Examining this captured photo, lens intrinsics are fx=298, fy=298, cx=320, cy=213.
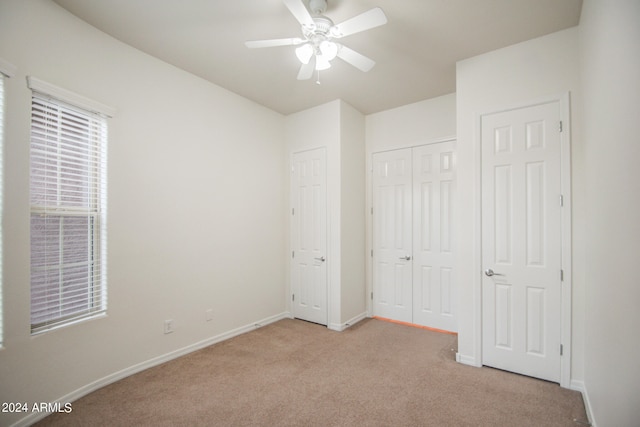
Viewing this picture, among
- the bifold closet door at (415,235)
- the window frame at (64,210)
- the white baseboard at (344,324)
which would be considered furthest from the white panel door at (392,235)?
the window frame at (64,210)

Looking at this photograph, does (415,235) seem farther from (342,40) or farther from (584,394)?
(342,40)

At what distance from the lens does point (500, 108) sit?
2631mm

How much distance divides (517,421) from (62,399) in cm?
313

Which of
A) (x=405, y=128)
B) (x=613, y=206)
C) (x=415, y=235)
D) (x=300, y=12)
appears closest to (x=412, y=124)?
(x=405, y=128)

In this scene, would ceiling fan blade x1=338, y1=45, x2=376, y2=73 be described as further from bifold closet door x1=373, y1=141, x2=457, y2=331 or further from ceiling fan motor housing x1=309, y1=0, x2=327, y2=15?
bifold closet door x1=373, y1=141, x2=457, y2=331

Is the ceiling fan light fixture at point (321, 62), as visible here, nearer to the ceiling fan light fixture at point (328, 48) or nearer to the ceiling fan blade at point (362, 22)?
the ceiling fan light fixture at point (328, 48)

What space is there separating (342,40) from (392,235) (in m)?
2.45

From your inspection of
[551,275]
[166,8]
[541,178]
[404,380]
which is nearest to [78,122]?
[166,8]

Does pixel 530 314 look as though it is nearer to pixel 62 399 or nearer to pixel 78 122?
pixel 62 399

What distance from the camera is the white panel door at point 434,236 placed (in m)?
3.63

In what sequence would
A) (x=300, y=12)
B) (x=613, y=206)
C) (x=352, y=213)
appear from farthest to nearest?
1. (x=352, y=213)
2. (x=300, y=12)
3. (x=613, y=206)

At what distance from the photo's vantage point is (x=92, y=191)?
2359mm

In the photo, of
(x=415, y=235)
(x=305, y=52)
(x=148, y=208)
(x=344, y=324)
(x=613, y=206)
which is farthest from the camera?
(x=415, y=235)

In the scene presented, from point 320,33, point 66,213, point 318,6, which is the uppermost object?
point 318,6
